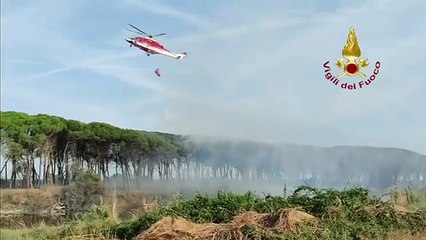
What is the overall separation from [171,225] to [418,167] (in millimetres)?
8524

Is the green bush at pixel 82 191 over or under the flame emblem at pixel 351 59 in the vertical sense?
under

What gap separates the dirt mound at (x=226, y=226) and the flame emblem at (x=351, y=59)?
2.31 meters

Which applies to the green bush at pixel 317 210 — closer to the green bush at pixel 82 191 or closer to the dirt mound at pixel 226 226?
the dirt mound at pixel 226 226

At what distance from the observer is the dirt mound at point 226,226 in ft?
21.0

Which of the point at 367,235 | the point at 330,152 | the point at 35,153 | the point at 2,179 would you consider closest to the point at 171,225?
the point at 367,235

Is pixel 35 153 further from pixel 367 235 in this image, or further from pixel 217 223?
pixel 367 235

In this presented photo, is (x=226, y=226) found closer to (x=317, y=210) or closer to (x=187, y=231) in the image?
(x=187, y=231)

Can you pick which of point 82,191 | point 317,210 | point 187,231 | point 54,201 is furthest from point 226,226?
point 82,191

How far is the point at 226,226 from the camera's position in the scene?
262 inches

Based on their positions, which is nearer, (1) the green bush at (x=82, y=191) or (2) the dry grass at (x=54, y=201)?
(2) the dry grass at (x=54, y=201)

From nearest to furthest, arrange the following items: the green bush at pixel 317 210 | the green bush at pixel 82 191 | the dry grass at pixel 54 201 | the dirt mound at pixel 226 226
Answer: the dirt mound at pixel 226 226 < the green bush at pixel 317 210 < the dry grass at pixel 54 201 < the green bush at pixel 82 191

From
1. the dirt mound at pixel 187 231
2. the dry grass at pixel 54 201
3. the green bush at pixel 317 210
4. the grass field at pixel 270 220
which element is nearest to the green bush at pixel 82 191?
the dry grass at pixel 54 201

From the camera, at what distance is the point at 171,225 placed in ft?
22.0

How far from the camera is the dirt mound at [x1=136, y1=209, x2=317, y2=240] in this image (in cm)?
641
